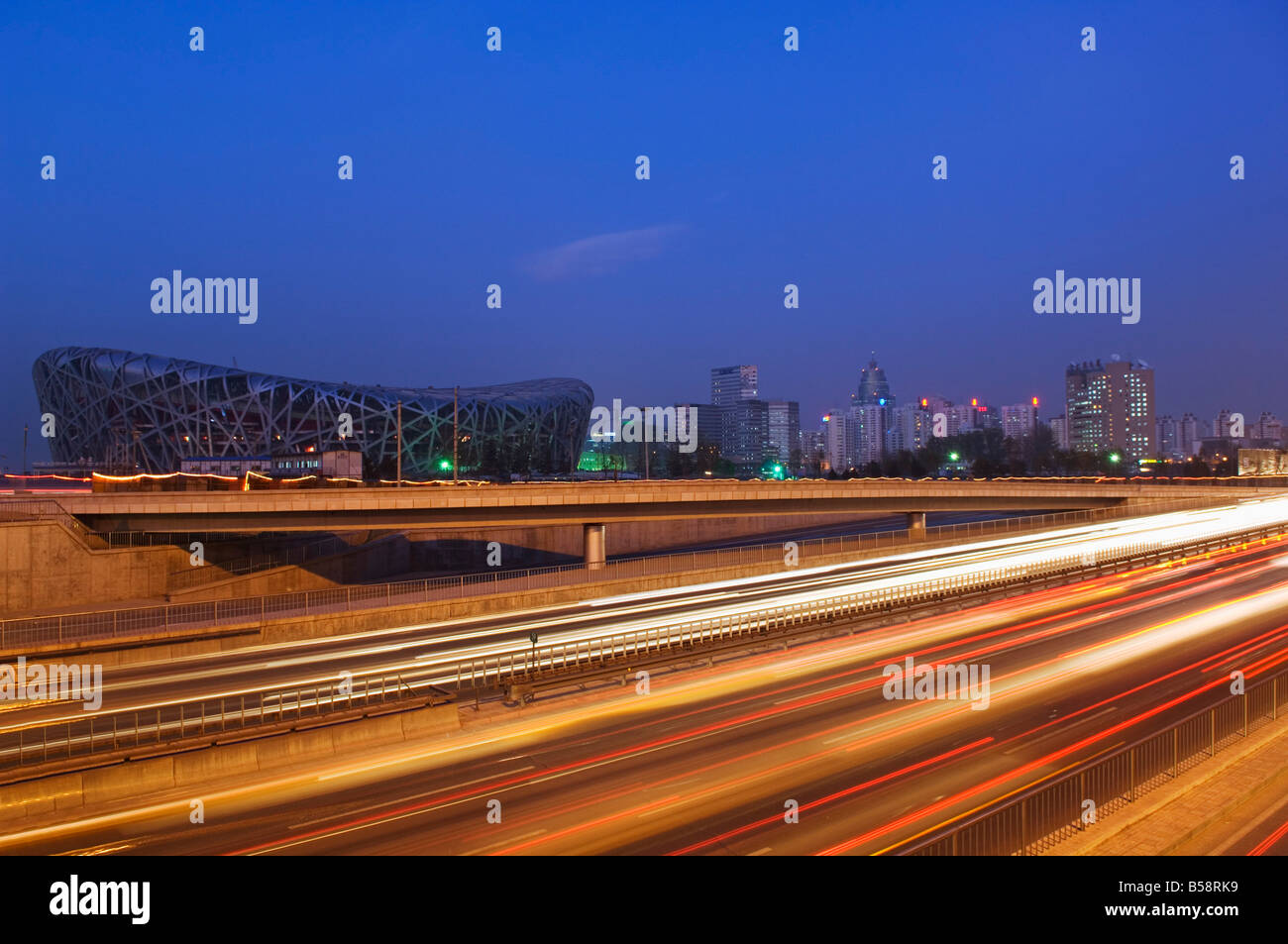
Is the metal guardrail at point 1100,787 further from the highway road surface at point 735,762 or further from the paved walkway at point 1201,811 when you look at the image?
the highway road surface at point 735,762

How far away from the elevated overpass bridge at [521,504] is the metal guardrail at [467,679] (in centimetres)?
1553

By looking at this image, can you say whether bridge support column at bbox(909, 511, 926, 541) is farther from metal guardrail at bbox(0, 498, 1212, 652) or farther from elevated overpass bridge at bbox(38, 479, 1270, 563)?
metal guardrail at bbox(0, 498, 1212, 652)

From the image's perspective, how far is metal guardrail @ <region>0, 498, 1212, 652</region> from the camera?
961 inches

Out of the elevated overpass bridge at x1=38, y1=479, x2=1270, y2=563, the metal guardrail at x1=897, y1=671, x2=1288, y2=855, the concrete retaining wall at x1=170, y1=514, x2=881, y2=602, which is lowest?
the concrete retaining wall at x1=170, y1=514, x2=881, y2=602

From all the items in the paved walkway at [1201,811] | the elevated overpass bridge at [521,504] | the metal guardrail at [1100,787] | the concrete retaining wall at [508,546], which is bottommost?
the concrete retaining wall at [508,546]

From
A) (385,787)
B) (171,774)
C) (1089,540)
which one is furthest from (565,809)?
(1089,540)

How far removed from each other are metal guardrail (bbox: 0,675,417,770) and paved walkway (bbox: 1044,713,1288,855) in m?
11.7

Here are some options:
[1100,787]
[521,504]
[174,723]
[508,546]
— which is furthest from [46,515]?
[1100,787]

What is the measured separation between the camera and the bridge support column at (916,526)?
44.2m

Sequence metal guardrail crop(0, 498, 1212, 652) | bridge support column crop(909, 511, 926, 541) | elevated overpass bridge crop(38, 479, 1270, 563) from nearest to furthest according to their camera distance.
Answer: metal guardrail crop(0, 498, 1212, 652)
elevated overpass bridge crop(38, 479, 1270, 563)
bridge support column crop(909, 511, 926, 541)

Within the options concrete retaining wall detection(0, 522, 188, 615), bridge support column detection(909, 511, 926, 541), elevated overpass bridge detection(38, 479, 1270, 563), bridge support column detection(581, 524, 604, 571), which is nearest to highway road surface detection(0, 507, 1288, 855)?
bridge support column detection(581, 524, 604, 571)

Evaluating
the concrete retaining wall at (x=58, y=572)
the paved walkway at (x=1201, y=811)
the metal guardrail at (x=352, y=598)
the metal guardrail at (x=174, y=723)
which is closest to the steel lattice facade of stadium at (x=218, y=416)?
the concrete retaining wall at (x=58, y=572)

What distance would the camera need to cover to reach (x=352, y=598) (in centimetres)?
2980

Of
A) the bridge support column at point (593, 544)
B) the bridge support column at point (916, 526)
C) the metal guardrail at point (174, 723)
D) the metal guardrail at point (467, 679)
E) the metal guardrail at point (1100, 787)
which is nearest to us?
the metal guardrail at point (1100, 787)
